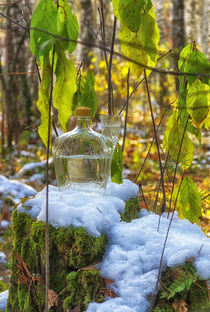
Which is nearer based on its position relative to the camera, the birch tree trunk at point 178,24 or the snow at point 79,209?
the snow at point 79,209

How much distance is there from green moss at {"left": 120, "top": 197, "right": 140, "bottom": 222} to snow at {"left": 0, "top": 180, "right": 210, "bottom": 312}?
10 cm

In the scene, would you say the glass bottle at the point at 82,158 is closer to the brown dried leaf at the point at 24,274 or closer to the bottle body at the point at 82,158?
the bottle body at the point at 82,158

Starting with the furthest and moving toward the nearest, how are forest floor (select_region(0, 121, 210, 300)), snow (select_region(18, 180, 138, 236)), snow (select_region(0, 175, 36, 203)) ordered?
forest floor (select_region(0, 121, 210, 300)) → snow (select_region(0, 175, 36, 203)) → snow (select_region(18, 180, 138, 236))

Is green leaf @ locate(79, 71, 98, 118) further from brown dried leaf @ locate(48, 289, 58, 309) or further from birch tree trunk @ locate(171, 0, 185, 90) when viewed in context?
birch tree trunk @ locate(171, 0, 185, 90)

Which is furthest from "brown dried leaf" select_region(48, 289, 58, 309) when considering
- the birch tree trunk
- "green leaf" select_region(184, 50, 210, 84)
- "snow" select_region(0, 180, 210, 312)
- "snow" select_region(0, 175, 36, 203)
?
the birch tree trunk

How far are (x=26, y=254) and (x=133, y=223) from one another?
1.60 ft

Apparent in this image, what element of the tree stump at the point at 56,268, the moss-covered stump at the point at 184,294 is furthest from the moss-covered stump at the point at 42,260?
the moss-covered stump at the point at 184,294

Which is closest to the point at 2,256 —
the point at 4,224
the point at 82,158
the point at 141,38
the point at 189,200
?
the point at 4,224

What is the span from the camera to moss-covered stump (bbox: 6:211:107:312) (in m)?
1.50

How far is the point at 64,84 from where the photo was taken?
4.06ft

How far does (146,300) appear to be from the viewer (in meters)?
1.34

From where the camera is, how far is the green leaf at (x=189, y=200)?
1.58m

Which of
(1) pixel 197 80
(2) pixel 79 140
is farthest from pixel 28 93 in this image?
(1) pixel 197 80

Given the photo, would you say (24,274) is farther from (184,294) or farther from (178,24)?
(178,24)
